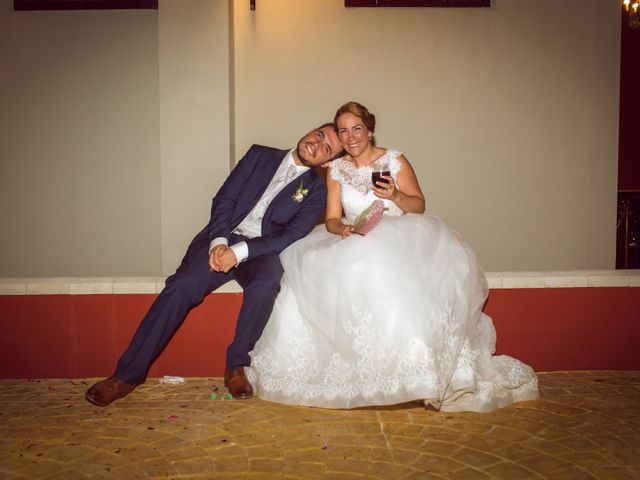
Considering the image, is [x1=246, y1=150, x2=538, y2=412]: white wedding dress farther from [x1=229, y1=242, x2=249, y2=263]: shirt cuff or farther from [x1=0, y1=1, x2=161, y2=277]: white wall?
[x1=0, y1=1, x2=161, y2=277]: white wall

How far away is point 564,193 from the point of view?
16.6ft

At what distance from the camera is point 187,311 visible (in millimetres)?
3332

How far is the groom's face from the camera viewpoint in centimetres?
361

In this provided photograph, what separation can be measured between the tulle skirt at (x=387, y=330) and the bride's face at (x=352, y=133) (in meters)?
0.54

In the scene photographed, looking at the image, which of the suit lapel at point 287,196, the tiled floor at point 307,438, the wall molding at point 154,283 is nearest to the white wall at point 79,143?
the wall molding at point 154,283

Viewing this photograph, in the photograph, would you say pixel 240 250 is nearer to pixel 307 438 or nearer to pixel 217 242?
pixel 217 242

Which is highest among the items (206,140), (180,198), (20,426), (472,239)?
(206,140)

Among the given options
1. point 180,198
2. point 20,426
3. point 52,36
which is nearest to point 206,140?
point 180,198

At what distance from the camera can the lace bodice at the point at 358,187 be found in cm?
359

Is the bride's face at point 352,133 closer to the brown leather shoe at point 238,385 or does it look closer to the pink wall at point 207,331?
the pink wall at point 207,331

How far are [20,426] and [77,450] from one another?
0.47 meters

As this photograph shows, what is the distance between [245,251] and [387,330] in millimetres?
994

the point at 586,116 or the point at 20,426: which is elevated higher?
the point at 586,116

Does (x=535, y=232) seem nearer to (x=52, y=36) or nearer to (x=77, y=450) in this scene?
(x=77, y=450)
